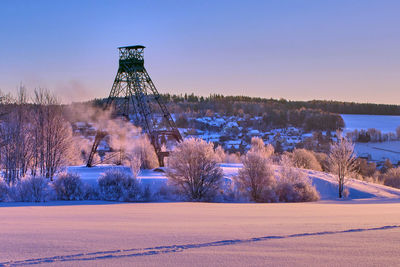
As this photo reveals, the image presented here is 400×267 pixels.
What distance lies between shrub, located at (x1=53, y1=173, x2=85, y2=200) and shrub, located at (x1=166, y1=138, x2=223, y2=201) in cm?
659

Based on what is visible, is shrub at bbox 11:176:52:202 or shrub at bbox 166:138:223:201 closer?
shrub at bbox 11:176:52:202

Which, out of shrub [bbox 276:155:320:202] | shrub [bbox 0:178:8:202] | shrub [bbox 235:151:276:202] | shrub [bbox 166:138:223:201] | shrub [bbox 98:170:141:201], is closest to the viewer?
shrub [bbox 0:178:8:202]

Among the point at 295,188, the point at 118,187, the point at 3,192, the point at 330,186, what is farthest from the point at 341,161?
the point at 3,192

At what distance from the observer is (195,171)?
2766 centimetres

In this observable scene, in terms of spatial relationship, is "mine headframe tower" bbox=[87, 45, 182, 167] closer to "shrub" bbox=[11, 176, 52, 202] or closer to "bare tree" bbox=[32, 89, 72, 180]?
"bare tree" bbox=[32, 89, 72, 180]

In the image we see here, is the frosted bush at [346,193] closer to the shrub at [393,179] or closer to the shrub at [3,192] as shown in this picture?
the shrub at [393,179]

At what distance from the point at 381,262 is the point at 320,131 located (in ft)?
452

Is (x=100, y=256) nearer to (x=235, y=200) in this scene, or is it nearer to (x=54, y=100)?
(x=235, y=200)

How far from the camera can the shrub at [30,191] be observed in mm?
21408

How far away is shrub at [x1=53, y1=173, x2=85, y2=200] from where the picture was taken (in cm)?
2330

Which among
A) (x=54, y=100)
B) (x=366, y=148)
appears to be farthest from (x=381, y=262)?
(x=366, y=148)

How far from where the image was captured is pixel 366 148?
375 feet

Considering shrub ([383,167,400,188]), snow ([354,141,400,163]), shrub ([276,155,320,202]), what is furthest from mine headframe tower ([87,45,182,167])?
snow ([354,141,400,163])

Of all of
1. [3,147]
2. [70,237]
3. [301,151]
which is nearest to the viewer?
[70,237]
